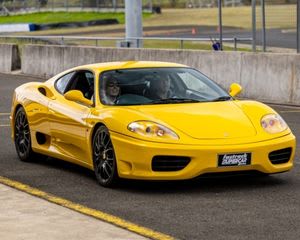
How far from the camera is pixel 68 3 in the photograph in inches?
2982

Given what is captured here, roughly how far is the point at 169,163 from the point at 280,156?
1.14 m

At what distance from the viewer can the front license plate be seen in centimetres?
929

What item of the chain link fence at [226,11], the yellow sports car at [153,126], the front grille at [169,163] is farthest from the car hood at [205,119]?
the chain link fence at [226,11]

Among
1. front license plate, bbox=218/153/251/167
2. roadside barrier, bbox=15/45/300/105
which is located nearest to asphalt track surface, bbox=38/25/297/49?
roadside barrier, bbox=15/45/300/105

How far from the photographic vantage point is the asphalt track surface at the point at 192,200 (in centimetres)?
770

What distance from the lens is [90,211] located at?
8469 millimetres

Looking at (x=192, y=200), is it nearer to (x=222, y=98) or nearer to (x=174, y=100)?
(x=174, y=100)

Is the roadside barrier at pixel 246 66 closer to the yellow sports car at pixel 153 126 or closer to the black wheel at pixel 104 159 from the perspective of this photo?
the yellow sports car at pixel 153 126

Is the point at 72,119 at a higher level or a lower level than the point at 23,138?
higher

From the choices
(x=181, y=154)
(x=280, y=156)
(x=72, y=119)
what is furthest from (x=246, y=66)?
(x=181, y=154)

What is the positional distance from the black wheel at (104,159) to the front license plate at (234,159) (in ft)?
3.41

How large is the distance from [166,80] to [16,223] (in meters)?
3.22

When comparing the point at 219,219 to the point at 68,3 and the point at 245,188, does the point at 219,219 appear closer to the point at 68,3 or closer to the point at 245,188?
the point at 245,188

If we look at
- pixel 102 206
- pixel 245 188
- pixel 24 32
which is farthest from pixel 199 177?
pixel 24 32
